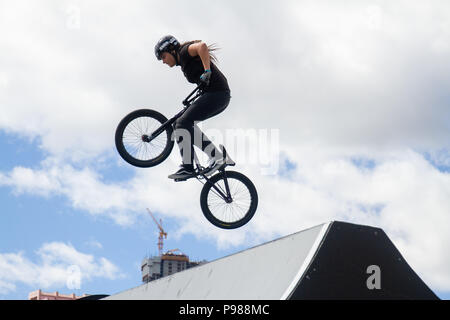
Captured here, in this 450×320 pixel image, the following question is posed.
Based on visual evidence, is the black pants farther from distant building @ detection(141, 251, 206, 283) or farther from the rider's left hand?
distant building @ detection(141, 251, 206, 283)

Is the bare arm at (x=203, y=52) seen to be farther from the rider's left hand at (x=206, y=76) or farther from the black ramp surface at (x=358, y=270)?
the black ramp surface at (x=358, y=270)

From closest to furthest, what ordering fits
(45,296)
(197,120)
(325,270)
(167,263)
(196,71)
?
(325,270) < (196,71) < (197,120) < (45,296) < (167,263)

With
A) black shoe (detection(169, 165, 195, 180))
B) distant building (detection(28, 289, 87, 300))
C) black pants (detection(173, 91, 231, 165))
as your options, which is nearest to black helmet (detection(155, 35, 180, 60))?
black pants (detection(173, 91, 231, 165))

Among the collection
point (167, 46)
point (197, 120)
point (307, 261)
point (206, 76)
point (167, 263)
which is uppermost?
point (167, 263)

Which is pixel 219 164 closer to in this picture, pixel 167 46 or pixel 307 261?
pixel 167 46

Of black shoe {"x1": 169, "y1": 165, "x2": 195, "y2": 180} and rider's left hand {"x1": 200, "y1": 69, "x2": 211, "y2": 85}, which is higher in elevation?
rider's left hand {"x1": 200, "y1": 69, "x2": 211, "y2": 85}

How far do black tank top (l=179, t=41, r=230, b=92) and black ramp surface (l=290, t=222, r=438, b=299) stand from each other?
3.14m

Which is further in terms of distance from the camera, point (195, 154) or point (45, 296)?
point (45, 296)

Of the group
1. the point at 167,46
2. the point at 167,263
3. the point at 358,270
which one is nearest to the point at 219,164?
the point at 167,46

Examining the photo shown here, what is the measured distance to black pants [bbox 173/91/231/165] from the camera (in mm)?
10742

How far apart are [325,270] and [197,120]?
343 cm

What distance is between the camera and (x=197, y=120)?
35.6 feet

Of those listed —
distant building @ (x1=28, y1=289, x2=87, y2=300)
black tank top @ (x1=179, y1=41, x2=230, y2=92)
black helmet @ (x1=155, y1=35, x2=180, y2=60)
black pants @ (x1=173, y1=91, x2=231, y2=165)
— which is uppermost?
distant building @ (x1=28, y1=289, x2=87, y2=300)
